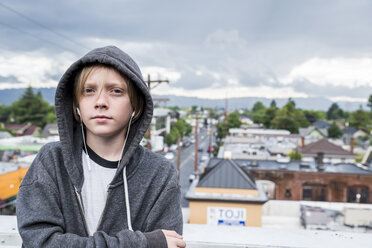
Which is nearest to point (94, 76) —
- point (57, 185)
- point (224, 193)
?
point (57, 185)

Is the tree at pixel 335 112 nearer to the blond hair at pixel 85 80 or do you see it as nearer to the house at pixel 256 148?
the house at pixel 256 148

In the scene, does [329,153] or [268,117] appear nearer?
[329,153]

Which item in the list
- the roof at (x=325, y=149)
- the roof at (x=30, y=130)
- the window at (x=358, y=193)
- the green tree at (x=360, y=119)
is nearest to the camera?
the window at (x=358, y=193)

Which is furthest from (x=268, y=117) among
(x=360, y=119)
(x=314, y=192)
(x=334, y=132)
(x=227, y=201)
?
(x=227, y=201)

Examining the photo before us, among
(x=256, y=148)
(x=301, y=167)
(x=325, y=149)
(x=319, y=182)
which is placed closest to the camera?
(x=319, y=182)

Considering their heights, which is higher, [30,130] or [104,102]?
[104,102]

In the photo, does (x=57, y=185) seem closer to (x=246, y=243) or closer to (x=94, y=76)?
(x=94, y=76)

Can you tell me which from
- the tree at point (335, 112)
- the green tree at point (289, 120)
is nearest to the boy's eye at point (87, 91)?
the green tree at point (289, 120)

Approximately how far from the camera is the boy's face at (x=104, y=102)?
0.83m

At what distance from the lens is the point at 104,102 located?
83cm

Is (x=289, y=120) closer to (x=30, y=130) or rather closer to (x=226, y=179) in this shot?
(x=30, y=130)

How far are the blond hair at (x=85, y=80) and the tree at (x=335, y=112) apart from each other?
61.9 m

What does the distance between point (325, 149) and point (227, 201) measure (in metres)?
13.0

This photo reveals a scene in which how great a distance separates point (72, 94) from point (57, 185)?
0.25 m
